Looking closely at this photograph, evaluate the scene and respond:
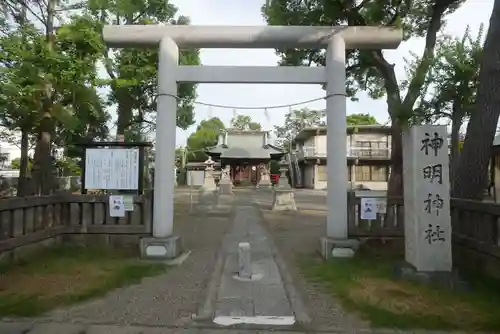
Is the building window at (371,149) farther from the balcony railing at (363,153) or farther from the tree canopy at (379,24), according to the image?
the tree canopy at (379,24)

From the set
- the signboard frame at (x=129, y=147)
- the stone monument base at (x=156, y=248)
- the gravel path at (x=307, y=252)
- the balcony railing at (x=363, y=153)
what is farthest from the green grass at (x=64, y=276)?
the balcony railing at (x=363, y=153)

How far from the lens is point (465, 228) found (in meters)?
6.74

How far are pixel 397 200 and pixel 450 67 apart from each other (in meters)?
3.28

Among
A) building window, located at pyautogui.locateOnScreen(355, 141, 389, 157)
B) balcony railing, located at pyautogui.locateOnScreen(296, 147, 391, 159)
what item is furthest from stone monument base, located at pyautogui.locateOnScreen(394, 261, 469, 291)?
building window, located at pyautogui.locateOnScreen(355, 141, 389, 157)

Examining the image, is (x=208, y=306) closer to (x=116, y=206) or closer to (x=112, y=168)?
(x=116, y=206)

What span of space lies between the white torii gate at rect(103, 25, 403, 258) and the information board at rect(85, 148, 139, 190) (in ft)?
2.65

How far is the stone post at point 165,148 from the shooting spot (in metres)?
7.67

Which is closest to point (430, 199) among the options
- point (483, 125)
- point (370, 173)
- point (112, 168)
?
point (483, 125)

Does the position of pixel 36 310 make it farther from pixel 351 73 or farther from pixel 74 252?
pixel 351 73

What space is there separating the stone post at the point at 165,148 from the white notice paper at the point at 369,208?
4.00 m

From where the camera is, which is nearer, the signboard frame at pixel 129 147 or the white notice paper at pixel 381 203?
the white notice paper at pixel 381 203

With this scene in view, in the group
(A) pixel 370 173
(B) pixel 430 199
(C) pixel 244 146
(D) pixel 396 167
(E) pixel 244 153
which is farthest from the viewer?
(C) pixel 244 146

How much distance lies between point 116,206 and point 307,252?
4312mm

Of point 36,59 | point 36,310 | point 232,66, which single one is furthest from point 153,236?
point 36,59
